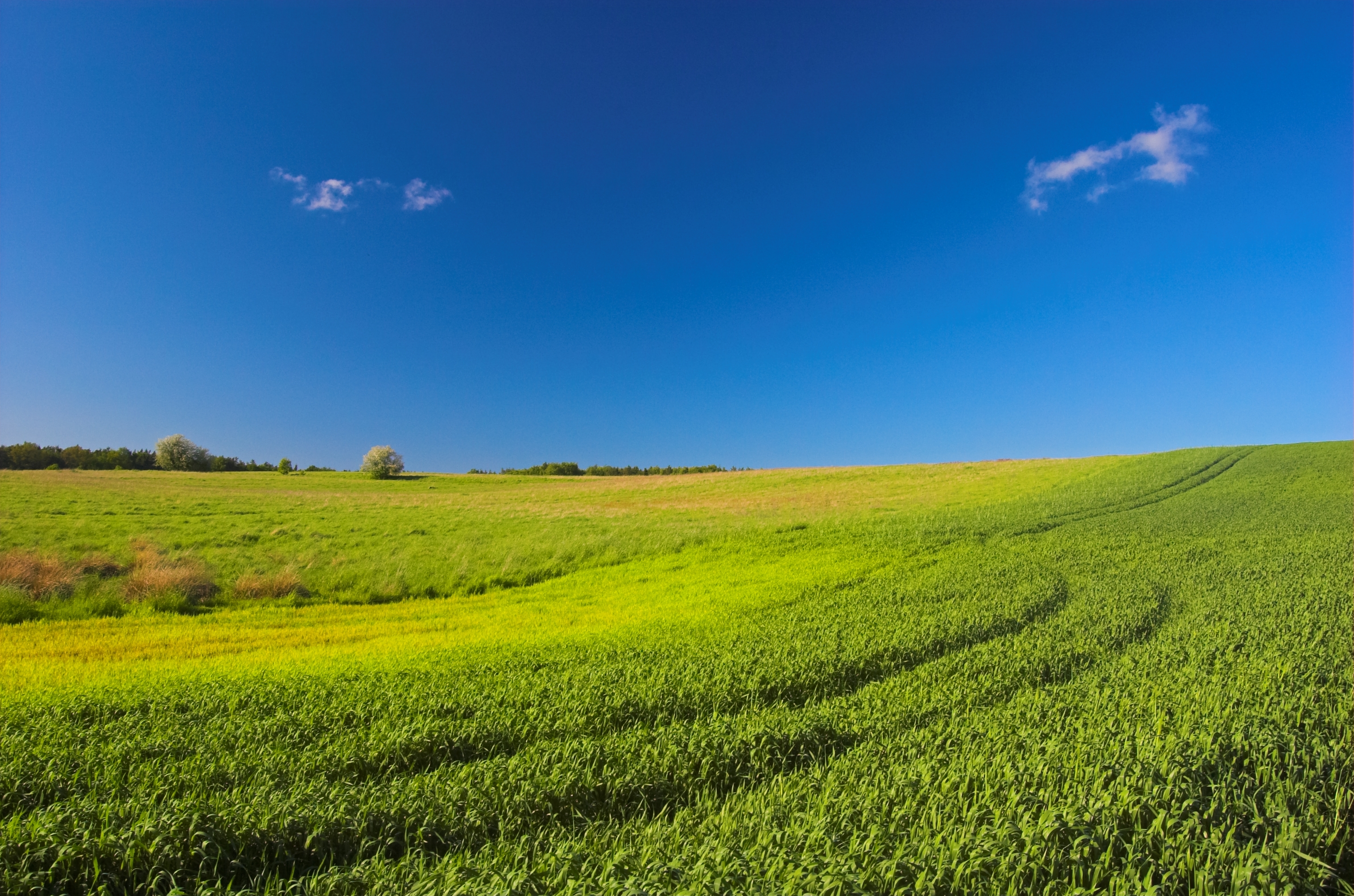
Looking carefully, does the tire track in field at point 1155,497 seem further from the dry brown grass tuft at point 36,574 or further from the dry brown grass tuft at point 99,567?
the dry brown grass tuft at point 36,574

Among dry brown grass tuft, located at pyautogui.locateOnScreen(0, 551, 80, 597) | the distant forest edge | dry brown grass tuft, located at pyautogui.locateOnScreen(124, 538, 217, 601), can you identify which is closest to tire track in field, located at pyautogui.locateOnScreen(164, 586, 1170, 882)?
dry brown grass tuft, located at pyautogui.locateOnScreen(124, 538, 217, 601)

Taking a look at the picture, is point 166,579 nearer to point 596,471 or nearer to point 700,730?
point 700,730

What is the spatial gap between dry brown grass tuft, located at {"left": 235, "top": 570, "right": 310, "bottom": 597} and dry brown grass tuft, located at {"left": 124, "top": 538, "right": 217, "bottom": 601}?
1.98 feet

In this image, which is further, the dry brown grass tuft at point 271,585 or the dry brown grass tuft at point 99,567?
the dry brown grass tuft at point 271,585

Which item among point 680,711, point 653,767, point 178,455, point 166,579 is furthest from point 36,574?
point 178,455

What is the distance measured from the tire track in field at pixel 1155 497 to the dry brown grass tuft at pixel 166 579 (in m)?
23.4

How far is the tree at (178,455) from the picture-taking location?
88.9 meters

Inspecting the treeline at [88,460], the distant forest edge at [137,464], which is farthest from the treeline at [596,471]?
the treeline at [88,460]

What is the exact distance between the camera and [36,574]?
13.1 meters

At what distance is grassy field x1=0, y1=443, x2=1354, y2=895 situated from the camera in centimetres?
352

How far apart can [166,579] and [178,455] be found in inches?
3892

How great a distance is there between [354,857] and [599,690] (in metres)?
2.89

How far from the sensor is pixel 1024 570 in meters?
13.4

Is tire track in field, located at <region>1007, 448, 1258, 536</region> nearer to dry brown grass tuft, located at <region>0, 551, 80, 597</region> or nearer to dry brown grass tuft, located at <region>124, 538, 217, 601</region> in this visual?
dry brown grass tuft, located at <region>124, 538, 217, 601</region>
